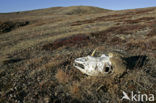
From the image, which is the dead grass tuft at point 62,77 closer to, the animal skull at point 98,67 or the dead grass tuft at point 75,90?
the dead grass tuft at point 75,90

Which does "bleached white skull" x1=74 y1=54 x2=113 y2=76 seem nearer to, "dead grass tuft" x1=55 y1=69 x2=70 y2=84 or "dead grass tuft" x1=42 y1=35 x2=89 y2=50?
"dead grass tuft" x1=55 y1=69 x2=70 y2=84

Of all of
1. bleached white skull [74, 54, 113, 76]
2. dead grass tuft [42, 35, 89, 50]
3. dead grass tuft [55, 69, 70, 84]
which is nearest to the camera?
bleached white skull [74, 54, 113, 76]

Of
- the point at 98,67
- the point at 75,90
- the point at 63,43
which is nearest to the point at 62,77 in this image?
the point at 75,90

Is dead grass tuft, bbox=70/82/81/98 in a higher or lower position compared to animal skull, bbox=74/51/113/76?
lower

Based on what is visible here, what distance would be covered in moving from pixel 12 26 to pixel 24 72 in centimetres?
4767

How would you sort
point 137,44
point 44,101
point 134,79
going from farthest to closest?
1. point 137,44
2. point 134,79
3. point 44,101

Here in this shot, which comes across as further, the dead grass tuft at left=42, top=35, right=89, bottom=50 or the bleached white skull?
the dead grass tuft at left=42, top=35, right=89, bottom=50

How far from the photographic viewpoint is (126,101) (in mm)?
4309

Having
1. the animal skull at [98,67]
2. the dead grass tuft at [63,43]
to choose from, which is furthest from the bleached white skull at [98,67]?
the dead grass tuft at [63,43]

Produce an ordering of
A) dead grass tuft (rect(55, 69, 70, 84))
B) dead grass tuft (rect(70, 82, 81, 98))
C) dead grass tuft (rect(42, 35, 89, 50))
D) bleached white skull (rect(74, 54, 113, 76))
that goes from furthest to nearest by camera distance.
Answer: dead grass tuft (rect(42, 35, 89, 50)) < dead grass tuft (rect(55, 69, 70, 84)) < bleached white skull (rect(74, 54, 113, 76)) < dead grass tuft (rect(70, 82, 81, 98))

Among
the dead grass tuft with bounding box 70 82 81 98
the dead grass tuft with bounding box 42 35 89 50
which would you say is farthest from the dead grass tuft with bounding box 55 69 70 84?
the dead grass tuft with bounding box 42 35 89 50

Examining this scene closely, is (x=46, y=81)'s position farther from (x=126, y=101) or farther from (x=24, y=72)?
(x=126, y=101)

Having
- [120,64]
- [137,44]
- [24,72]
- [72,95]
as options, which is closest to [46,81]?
[72,95]

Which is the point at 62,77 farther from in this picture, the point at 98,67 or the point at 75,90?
the point at 98,67
